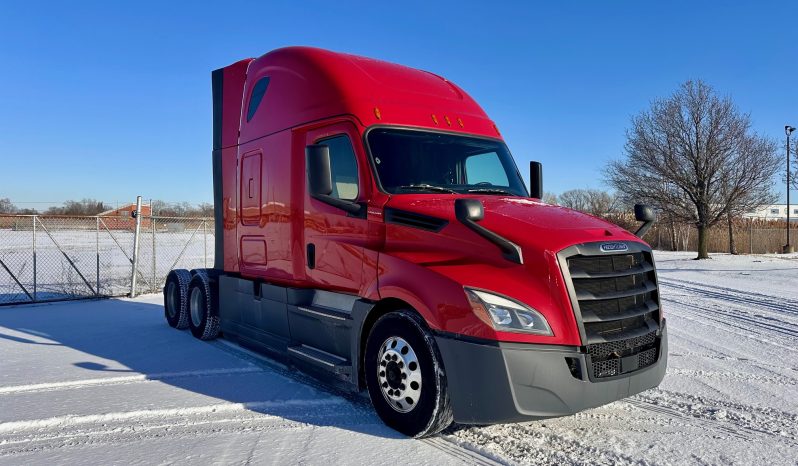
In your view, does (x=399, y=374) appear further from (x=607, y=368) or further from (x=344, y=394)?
(x=607, y=368)

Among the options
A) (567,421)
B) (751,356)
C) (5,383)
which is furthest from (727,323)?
(5,383)

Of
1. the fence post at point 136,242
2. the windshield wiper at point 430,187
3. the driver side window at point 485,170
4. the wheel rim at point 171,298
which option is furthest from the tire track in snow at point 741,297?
the fence post at point 136,242

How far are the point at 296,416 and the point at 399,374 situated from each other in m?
1.04

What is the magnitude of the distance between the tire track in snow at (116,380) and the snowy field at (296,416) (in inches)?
0.8

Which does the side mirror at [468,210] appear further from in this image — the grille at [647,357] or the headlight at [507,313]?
A: the grille at [647,357]

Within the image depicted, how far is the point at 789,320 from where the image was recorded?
9.05 meters

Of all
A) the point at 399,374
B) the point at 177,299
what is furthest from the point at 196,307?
the point at 399,374

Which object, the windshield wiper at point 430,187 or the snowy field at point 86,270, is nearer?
the windshield wiper at point 430,187

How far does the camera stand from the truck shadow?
4809mm

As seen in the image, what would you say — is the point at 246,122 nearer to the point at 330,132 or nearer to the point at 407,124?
the point at 330,132

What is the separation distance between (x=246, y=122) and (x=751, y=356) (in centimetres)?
675

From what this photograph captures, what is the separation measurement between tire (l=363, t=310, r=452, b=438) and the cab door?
62 centimetres

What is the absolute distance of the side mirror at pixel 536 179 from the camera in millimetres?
6232

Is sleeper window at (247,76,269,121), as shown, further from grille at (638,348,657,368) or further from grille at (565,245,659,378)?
grille at (638,348,657,368)
